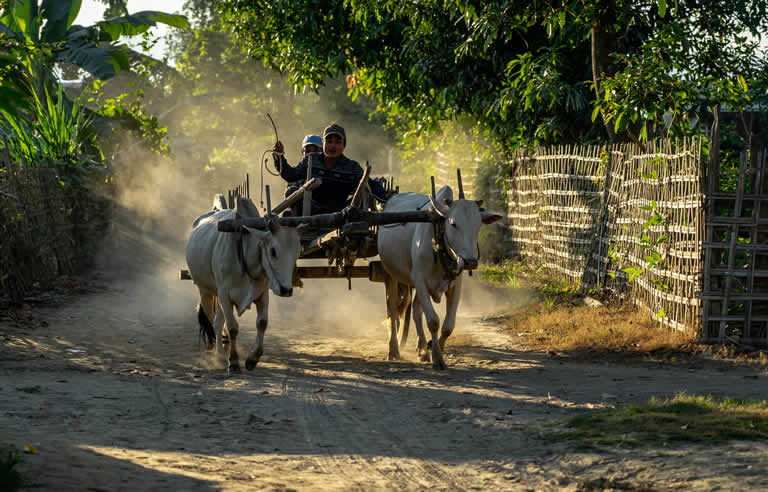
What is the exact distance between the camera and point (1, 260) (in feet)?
32.5

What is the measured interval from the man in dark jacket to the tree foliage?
2954mm

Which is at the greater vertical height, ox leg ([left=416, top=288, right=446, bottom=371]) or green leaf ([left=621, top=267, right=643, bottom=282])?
green leaf ([left=621, top=267, right=643, bottom=282])

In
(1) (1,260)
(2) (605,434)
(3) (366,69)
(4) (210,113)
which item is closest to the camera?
(2) (605,434)

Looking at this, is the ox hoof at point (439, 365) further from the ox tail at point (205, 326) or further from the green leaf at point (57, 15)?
the green leaf at point (57, 15)

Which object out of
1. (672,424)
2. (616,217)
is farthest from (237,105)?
(672,424)

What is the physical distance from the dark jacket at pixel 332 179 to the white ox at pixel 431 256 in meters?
0.43

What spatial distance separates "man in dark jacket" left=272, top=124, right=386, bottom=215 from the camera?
864cm

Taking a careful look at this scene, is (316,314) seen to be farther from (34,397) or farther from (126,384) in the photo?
(34,397)

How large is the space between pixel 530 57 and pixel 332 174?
14.6 ft

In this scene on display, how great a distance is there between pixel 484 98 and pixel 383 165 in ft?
120

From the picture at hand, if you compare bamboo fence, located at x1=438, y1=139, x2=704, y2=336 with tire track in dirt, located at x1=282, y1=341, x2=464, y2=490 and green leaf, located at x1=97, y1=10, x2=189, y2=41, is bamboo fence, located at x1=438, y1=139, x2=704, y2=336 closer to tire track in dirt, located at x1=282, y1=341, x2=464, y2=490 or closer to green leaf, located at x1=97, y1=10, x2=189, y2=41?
tire track in dirt, located at x1=282, y1=341, x2=464, y2=490

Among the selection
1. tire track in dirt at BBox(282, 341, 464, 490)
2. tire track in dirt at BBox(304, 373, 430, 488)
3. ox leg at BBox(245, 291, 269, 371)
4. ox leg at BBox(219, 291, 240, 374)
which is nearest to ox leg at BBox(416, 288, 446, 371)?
tire track in dirt at BBox(282, 341, 464, 490)

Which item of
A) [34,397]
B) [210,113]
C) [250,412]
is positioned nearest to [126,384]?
[34,397]

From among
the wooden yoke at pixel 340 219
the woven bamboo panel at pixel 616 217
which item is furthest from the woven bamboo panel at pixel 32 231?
the woven bamboo panel at pixel 616 217
